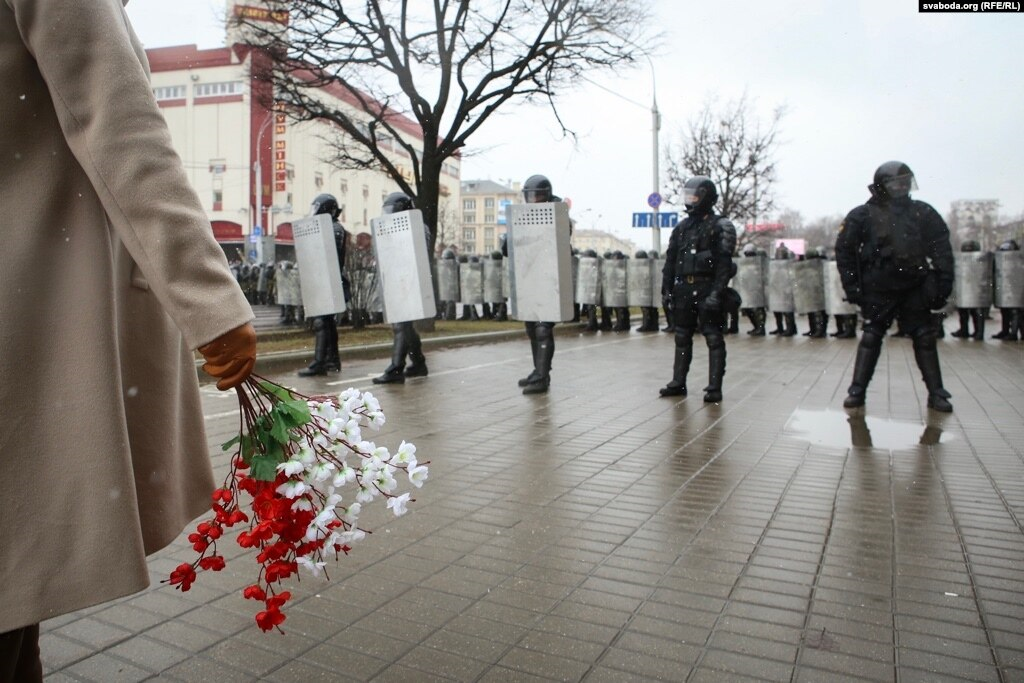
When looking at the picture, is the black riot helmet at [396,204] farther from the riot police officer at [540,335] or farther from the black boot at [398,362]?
the riot police officer at [540,335]

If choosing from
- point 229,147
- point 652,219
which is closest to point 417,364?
point 652,219

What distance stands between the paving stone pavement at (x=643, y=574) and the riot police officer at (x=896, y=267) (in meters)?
1.15

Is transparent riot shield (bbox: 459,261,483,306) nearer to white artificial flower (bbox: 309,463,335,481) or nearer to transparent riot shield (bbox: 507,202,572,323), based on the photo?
transparent riot shield (bbox: 507,202,572,323)

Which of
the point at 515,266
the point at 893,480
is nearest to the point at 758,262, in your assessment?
the point at 515,266

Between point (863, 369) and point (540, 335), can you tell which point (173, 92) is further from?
point (863, 369)

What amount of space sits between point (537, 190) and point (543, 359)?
1784 mm

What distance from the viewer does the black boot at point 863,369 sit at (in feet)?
27.4

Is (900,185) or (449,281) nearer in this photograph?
(900,185)

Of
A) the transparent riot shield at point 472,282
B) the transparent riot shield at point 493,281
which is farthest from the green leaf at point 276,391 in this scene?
the transparent riot shield at point 472,282

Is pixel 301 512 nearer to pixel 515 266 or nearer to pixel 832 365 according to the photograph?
pixel 515 266

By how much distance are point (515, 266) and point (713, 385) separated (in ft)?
8.15

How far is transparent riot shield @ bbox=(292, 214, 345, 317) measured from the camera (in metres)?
10.7

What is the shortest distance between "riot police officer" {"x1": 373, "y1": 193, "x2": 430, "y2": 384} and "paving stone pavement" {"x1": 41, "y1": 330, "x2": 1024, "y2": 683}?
2799 millimetres

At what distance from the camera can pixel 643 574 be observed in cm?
365
